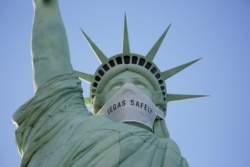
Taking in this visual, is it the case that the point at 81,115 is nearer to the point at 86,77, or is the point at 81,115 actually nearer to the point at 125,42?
the point at 86,77

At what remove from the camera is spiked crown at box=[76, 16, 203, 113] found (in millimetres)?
9492

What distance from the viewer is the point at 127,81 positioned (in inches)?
363

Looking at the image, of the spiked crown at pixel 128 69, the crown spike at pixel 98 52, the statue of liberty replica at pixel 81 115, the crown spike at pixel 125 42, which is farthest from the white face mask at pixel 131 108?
the crown spike at pixel 125 42

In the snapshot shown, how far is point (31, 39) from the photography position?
7.74m

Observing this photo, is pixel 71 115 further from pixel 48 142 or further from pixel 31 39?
pixel 31 39

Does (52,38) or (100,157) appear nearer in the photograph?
(100,157)

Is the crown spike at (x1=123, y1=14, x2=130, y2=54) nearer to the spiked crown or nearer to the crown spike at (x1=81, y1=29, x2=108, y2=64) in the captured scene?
the spiked crown

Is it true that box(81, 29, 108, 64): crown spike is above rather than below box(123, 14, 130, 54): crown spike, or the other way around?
below

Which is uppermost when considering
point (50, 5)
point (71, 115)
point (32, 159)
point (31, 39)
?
point (50, 5)

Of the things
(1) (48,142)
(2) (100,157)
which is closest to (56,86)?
(1) (48,142)

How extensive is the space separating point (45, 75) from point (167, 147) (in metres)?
1.82

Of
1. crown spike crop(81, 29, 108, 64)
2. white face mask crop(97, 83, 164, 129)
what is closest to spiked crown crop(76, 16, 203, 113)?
crown spike crop(81, 29, 108, 64)

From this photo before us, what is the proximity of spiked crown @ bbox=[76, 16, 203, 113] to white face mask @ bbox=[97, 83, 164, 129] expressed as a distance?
2.56 ft

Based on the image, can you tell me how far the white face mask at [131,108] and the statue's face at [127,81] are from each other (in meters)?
0.56
